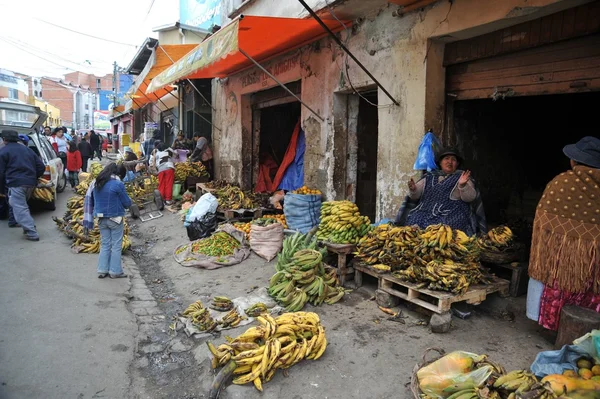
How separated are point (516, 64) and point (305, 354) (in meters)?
4.00

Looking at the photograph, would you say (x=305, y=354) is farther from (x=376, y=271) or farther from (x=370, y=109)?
(x=370, y=109)

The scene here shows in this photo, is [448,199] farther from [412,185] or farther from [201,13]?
[201,13]

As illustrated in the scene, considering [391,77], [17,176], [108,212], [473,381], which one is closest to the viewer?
[473,381]

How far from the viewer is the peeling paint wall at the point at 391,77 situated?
4898mm

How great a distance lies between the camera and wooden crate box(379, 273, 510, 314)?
163 inches

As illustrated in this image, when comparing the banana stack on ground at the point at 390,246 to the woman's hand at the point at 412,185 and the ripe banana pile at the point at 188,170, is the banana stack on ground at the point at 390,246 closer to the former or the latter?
the woman's hand at the point at 412,185

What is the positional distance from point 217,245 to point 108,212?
193 cm

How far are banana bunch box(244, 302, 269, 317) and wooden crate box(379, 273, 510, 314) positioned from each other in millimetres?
1402

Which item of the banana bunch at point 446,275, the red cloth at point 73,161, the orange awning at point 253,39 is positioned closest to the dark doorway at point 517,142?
the banana bunch at point 446,275

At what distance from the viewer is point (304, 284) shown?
512cm

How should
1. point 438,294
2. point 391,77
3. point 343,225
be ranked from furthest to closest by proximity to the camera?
point 391,77 < point 343,225 < point 438,294

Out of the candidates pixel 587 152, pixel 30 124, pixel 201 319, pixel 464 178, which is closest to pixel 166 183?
pixel 30 124

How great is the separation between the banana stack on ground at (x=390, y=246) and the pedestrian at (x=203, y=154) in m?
8.79

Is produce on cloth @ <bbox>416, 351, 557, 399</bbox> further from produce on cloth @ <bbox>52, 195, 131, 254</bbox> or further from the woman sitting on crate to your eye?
produce on cloth @ <bbox>52, 195, 131, 254</bbox>
